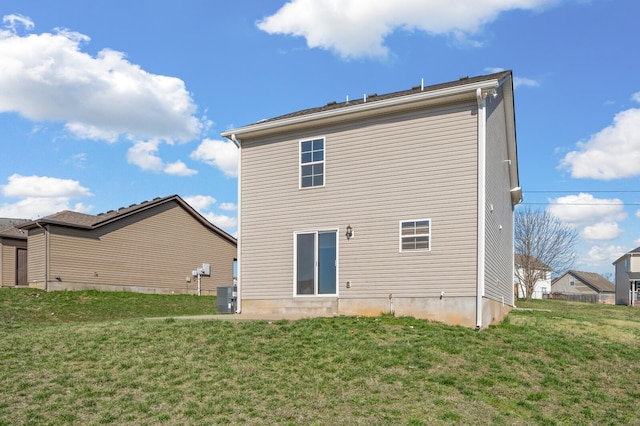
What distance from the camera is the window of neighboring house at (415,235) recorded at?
1317 cm

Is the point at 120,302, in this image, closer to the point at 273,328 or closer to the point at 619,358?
the point at 273,328

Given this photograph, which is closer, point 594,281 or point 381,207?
point 381,207

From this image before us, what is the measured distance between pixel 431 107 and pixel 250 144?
5279mm

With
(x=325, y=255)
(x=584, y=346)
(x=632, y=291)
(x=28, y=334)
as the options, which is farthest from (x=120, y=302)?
(x=632, y=291)

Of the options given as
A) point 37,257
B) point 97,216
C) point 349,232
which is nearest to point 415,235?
point 349,232

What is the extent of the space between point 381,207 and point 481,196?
2.43 meters

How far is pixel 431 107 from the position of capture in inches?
526

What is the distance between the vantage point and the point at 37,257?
2542 centimetres

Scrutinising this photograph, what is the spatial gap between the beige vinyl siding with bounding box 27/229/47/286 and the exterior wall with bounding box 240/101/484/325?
13.4m

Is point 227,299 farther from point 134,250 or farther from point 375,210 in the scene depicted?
point 134,250

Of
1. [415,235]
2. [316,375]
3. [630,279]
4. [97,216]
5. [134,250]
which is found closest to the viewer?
[316,375]

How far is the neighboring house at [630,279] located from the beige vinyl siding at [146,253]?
108 feet

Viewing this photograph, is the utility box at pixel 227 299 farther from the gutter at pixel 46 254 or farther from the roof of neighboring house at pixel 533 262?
the roof of neighboring house at pixel 533 262

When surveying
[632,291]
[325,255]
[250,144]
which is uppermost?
[250,144]
